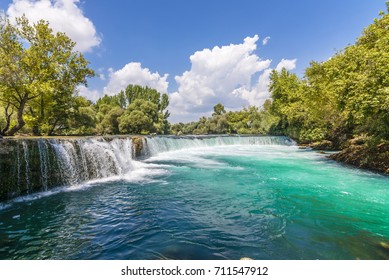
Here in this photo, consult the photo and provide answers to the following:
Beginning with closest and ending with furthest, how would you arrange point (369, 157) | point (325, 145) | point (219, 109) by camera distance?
point (369, 157), point (325, 145), point (219, 109)

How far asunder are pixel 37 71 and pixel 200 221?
1233 centimetres

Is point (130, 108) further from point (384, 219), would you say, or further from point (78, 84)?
point (384, 219)

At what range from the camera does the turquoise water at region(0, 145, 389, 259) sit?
13.6 ft

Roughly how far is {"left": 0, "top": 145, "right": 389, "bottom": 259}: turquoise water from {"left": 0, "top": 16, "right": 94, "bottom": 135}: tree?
6.29 m

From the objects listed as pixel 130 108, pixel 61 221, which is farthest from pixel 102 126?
pixel 61 221

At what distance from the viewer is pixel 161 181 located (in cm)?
998

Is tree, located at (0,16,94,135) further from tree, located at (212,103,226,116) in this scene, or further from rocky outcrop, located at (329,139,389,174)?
tree, located at (212,103,226,116)

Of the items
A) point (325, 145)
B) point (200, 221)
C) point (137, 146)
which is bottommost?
point (200, 221)

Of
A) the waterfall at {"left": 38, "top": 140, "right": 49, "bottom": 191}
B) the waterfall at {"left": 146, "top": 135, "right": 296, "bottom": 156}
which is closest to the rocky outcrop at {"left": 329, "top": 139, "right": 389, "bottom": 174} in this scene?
the waterfall at {"left": 146, "top": 135, "right": 296, "bottom": 156}

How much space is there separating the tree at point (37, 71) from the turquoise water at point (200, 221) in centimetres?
629

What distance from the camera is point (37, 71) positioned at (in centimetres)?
1170

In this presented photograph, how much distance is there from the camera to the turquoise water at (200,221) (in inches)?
164

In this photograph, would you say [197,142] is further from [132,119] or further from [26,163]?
[26,163]

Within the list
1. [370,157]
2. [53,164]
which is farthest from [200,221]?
[370,157]
